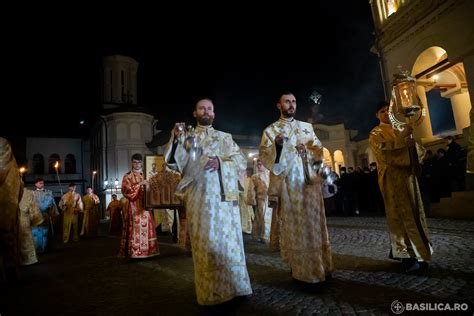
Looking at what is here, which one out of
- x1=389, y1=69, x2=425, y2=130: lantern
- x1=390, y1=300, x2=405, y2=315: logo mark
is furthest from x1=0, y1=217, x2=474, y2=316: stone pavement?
x1=389, y1=69, x2=425, y2=130: lantern

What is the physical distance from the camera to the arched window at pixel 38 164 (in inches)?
1598

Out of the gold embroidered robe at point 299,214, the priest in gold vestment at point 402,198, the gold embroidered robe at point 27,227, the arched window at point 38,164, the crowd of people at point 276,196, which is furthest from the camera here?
the arched window at point 38,164

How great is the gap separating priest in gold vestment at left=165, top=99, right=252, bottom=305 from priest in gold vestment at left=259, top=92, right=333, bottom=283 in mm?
589

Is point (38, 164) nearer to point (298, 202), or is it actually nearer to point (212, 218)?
point (212, 218)

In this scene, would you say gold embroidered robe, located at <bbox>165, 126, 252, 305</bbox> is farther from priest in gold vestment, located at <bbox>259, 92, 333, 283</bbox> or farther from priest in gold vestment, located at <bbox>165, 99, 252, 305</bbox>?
priest in gold vestment, located at <bbox>259, 92, 333, 283</bbox>

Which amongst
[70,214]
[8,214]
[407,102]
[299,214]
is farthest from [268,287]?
[70,214]

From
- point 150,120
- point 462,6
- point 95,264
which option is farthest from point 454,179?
point 150,120

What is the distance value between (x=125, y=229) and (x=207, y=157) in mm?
4765

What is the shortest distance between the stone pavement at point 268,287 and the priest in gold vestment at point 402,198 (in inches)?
10.7

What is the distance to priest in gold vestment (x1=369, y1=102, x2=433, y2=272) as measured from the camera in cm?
427

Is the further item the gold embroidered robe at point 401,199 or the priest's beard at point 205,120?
the gold embroidered robe at point 401,199

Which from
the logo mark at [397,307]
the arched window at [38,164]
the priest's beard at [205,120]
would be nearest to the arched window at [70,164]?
the arched window at [38,164]

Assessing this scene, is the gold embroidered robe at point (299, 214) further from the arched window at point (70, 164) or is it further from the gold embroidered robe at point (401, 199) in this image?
the arched window at point (70, 164)

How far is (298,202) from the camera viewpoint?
13.1 ft
